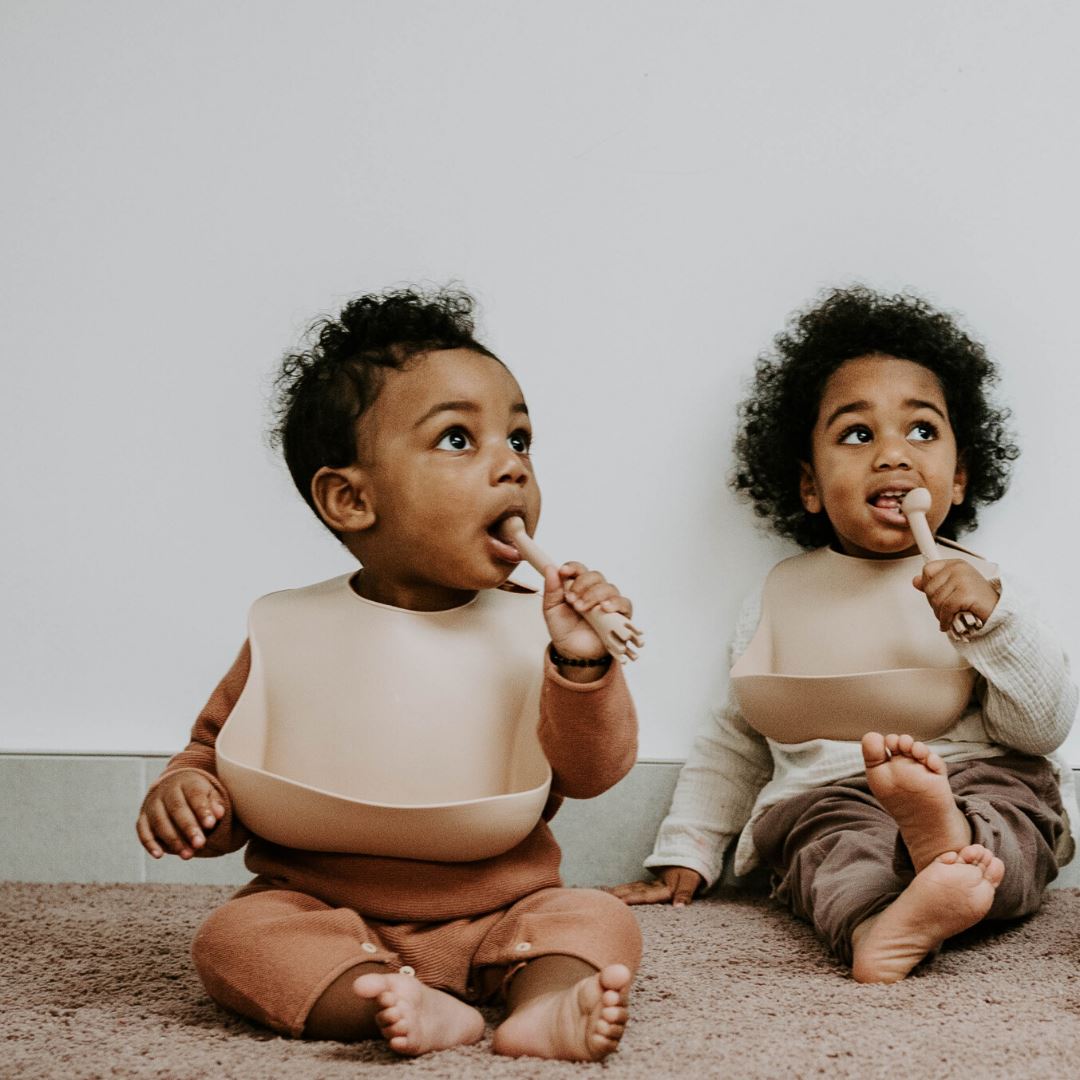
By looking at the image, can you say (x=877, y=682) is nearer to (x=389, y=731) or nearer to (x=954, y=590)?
(x=954, y=590)

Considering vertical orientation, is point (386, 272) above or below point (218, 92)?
below

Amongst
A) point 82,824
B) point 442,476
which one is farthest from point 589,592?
point 82,824

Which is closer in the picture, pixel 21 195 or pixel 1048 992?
pixel 1048 992

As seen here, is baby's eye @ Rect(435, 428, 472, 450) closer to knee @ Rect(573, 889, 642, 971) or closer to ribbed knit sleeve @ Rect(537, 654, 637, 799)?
ribbed knit sleeve @ Rect(537, 654, 637, 799)

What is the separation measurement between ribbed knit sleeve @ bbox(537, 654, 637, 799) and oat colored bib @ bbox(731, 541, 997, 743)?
30cm

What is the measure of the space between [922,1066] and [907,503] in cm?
53

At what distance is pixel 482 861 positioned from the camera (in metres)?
0.90

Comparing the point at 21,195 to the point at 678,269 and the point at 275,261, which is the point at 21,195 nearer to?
the point at 275,261

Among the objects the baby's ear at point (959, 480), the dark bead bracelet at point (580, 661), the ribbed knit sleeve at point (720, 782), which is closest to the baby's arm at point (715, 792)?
the ribbed knit sleeve at point (720, 782)

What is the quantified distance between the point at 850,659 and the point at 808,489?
194 millimetres

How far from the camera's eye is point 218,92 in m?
1.43

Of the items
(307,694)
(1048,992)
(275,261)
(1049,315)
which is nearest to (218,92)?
(275,261)

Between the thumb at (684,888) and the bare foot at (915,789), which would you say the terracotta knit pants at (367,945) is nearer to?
the bare foot at (915,789)

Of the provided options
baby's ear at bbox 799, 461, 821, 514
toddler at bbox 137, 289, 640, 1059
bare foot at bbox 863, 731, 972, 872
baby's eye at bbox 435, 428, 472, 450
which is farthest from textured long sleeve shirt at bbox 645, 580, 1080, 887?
baby's eye at bbox 435, 428, 472, 450
